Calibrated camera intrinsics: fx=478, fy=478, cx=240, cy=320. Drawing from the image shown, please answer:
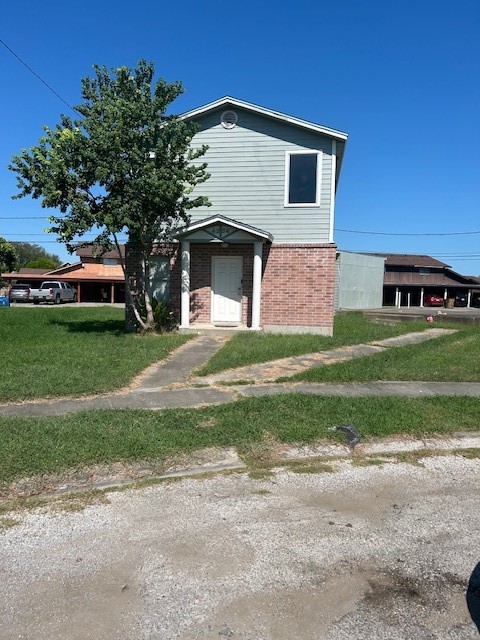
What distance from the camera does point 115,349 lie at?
10.6 meters

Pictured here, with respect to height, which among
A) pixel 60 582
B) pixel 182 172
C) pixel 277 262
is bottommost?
pixel 60 582

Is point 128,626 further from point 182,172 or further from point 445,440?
point 182,172

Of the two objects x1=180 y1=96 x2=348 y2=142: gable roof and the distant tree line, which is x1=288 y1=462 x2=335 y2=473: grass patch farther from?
the distant tree line

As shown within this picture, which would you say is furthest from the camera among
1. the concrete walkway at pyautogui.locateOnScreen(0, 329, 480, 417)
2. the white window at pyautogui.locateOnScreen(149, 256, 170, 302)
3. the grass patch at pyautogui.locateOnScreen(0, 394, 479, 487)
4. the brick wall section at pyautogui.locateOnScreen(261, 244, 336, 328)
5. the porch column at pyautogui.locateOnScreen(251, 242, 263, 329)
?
the white window at pyautogui.locateOnScreen(149, 256, 170, 302)

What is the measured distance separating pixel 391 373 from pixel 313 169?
782 centimetres

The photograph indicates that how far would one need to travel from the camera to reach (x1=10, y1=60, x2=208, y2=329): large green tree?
37.2ft

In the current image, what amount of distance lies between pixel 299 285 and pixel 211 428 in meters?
9.35

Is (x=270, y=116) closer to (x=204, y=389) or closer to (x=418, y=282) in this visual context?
(x=204, y=389)

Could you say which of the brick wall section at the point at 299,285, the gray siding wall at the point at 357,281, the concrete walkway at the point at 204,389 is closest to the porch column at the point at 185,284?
the brick wall section at the point at 299,285

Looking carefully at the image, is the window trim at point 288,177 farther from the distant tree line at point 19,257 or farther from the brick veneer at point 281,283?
the distant tree line at point 19,257

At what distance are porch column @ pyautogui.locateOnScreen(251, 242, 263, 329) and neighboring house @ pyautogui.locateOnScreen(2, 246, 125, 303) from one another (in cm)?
3274

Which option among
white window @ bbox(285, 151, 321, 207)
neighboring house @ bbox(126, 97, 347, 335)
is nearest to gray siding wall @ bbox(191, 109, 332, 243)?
neighboring house @ bbox(126, 97, 347, 335)

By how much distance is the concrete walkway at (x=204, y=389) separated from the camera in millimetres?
6367

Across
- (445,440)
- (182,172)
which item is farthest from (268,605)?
(182,172)
